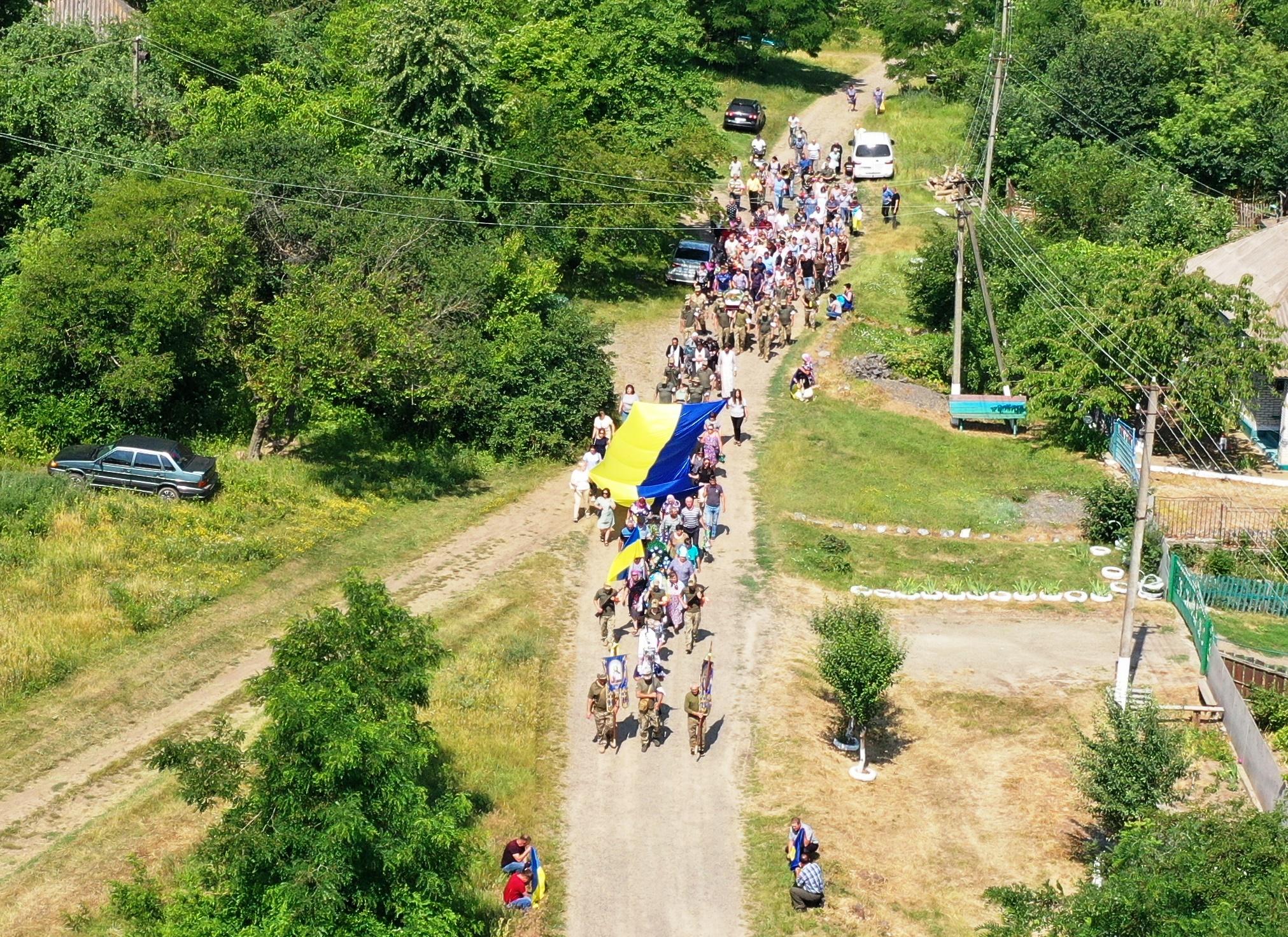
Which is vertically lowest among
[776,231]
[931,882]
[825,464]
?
[931,882]

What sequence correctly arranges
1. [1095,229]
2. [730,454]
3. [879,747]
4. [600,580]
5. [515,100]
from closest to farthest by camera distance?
[879,747] < [600,580] < [730,454] < [515,100] < [1095,229]

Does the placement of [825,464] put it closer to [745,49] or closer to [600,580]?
[600,580]

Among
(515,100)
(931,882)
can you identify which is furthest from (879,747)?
(515,100)

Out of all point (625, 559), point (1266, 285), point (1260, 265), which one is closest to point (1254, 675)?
point (625, 559)

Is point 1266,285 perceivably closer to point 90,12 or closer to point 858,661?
point 858,661

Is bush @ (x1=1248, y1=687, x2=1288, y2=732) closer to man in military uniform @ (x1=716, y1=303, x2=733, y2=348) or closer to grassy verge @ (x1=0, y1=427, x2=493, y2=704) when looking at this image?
grassy verge @ (x1=0, y1=427, x2=493, y2=704)

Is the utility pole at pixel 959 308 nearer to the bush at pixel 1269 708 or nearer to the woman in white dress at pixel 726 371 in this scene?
the woman in white dress at pixel 726 371
